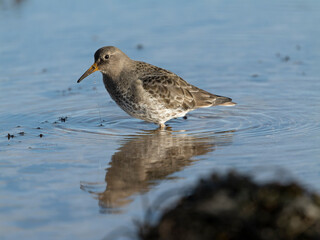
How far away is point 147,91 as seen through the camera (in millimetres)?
8336

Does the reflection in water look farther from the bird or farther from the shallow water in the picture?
the bird

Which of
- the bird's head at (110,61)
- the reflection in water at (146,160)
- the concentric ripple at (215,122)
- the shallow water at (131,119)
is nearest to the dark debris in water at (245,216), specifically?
the shallow water at (131,119)

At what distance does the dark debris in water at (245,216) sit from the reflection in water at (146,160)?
4.76 ft

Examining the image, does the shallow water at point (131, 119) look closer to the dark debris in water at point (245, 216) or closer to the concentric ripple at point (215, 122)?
the concentric ripple at point (215, 122)

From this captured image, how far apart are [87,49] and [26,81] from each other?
2.06 m

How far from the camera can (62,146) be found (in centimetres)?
743

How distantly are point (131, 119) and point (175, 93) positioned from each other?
857mm

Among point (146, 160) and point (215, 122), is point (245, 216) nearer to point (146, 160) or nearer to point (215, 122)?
point (146, 160)

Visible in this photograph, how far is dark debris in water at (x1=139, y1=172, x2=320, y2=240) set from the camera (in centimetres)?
390

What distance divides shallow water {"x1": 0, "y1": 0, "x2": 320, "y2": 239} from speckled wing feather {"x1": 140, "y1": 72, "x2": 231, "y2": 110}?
10.9 inches

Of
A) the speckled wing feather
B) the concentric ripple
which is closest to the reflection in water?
the concentric ripple

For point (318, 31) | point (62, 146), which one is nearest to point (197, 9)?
point (318, 31)

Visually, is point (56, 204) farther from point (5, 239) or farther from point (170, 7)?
point (170, 7)

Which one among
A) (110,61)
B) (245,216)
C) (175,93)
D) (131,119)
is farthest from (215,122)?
(245,216)
